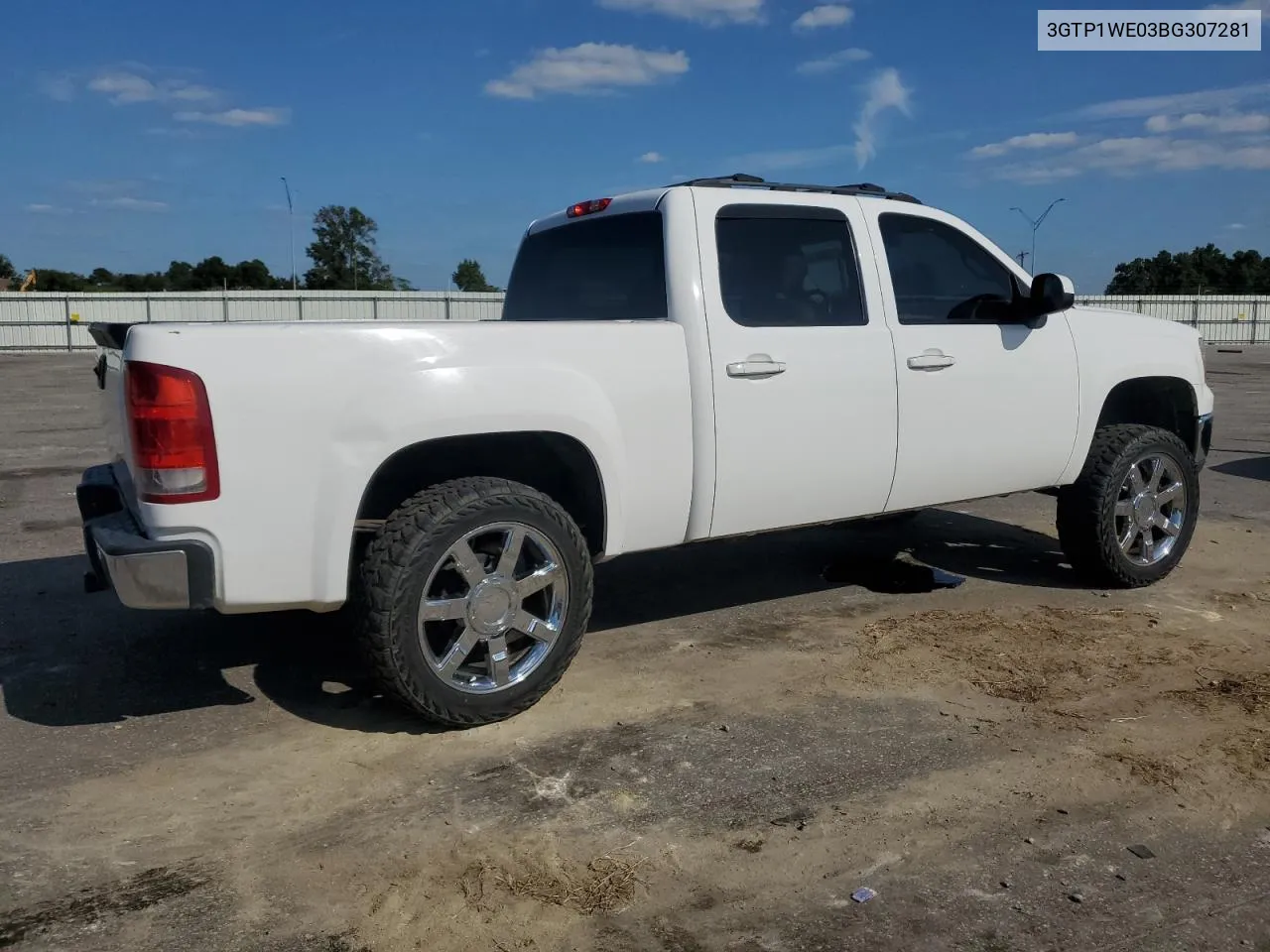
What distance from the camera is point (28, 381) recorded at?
914 inches

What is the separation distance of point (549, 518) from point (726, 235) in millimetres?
1537

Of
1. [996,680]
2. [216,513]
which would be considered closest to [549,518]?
[216,513]

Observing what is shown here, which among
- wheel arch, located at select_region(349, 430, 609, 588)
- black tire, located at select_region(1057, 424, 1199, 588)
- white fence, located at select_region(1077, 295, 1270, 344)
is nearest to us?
wheel arch, located at select_region(349, 430, 609, 588)

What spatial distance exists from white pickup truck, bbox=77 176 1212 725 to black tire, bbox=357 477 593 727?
0.01 m

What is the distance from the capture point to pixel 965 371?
516 cm

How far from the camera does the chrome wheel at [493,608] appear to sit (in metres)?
3.89

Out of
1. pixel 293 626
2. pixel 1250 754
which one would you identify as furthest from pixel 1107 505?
pixel 293 626

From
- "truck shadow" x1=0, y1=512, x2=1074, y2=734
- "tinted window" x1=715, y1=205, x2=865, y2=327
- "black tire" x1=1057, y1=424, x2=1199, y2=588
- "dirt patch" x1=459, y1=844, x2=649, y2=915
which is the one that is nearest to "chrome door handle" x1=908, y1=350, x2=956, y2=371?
"tinted window" x1=715, y1=205, x2=865, y2=327

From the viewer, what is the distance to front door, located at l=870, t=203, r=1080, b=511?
5.05 m

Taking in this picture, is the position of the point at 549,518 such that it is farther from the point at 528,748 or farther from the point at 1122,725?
the point at 1122,725

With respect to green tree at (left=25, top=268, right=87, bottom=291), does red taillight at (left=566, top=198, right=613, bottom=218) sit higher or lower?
lower

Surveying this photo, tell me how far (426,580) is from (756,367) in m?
1.65

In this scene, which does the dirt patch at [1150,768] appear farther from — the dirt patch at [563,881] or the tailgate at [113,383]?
the tailgate at [113,383]

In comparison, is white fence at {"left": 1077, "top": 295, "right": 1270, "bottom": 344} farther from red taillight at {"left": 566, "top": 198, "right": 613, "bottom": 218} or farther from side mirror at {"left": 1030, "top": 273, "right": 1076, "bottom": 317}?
red taillight at {"left": 566, "top": 198, "right": 613, "bottom": 218}
